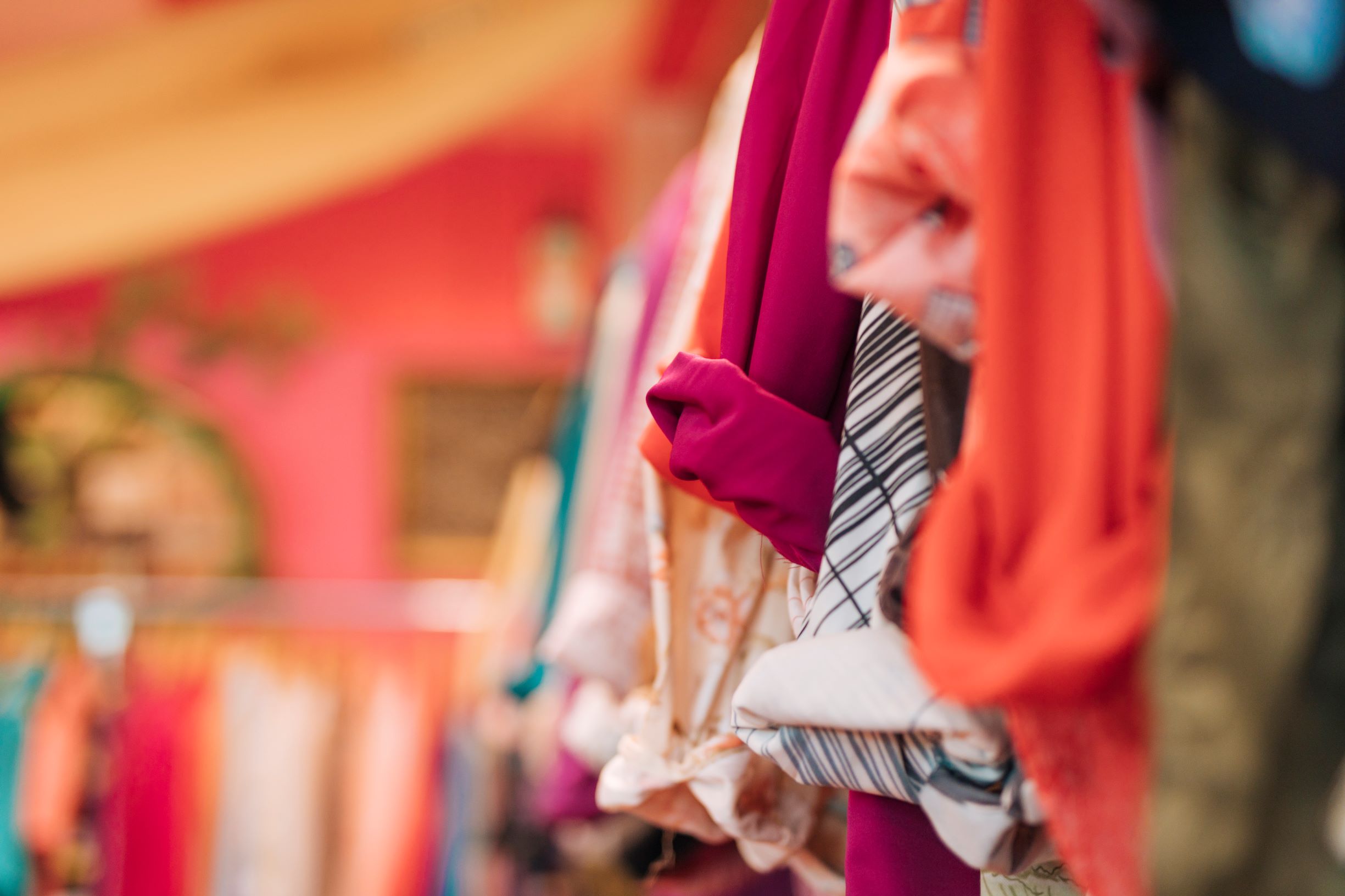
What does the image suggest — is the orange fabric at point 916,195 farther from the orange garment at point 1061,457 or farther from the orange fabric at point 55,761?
the orange fabric at point 55,761

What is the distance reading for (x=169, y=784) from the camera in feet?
5.27

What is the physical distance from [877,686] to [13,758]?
1582 millimetres

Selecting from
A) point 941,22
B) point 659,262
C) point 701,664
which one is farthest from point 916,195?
point 659,262

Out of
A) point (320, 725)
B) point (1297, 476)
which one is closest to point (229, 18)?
point (320, 725)

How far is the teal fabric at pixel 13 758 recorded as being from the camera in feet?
4.75

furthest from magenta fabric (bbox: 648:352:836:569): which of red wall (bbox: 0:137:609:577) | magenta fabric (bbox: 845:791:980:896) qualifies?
red wall (bbox: 0:137:609:577)

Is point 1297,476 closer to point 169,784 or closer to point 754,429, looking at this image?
point 754,429

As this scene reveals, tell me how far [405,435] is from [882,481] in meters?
2.45

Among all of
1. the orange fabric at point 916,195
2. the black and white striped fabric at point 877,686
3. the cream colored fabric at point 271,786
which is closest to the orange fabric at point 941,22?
the orange fabric at point 916,195

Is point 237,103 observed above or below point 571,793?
above

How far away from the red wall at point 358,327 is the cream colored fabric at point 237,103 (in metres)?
0.27

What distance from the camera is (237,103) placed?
2273 millimetres

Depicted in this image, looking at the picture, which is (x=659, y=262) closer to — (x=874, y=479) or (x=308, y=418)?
(x=874, y=479)

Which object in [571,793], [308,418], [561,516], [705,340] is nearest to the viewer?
[705,340]
